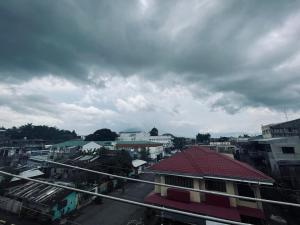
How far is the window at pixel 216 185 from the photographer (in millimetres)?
10727

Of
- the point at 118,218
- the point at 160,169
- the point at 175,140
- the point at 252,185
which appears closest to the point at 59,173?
the point at 118,218

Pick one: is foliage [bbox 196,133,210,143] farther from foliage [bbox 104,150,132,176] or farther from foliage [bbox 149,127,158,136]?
foliage [bbox 104,150,132,176]

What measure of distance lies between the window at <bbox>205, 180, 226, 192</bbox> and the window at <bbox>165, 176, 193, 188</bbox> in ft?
3.47

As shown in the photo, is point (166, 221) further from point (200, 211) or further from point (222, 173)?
point (222, 173)

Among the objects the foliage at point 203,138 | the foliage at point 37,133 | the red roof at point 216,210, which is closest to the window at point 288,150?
the red roof at point 216,210

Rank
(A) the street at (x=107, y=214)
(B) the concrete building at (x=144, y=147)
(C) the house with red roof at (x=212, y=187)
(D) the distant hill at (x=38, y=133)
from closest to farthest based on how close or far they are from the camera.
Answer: (C) the house with red roof at (x=212, y=187), (A) the street at (x=107, y=214), (B) the concrete building at (x=144, y=147), (D) the distant hill at (x=38, y=133)

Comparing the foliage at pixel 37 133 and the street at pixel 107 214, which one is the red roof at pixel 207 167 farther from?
the foliage at pixel 37 133

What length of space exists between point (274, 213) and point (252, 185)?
5.83 metres

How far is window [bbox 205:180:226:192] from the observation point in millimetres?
10727

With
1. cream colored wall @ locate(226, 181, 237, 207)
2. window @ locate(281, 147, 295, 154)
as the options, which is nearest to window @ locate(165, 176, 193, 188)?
cream colored wall @ locate(226, 181, 237, 207)

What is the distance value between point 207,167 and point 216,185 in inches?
46.6

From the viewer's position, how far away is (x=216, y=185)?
10.9 meters

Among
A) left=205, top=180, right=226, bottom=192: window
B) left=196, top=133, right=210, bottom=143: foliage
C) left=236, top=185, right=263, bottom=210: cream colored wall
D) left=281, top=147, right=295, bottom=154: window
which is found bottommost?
left=236, top=185, right=263, bottom=210: cream colored wall

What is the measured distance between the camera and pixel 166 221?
1142 cm
